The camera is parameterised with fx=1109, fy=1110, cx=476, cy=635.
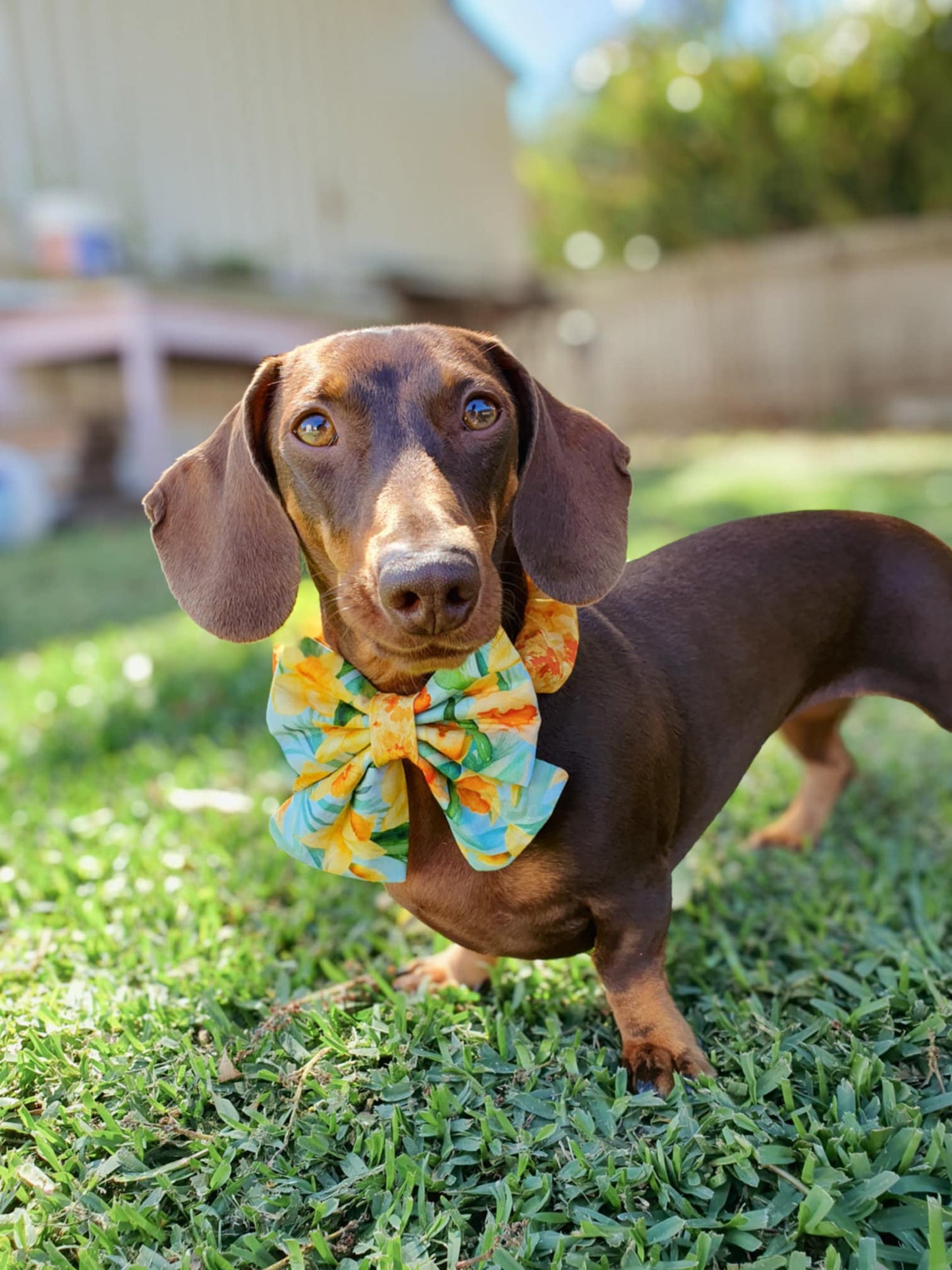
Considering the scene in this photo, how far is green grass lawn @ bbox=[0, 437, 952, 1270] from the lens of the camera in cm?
179

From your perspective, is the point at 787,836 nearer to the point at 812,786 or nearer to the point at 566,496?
the point at 812,786

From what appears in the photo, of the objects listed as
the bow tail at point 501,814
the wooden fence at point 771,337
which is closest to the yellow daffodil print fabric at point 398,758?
the bow tail at point 501,814

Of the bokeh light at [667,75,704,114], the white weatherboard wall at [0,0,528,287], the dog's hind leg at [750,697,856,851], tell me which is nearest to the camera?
the dog's hind leg at [750,697,856,851]

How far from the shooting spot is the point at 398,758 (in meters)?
2.10

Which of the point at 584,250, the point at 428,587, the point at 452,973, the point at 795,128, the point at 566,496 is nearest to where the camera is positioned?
the point at 428,587

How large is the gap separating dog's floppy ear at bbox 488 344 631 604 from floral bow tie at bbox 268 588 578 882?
10 centimetres

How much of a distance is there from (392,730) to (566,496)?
0.57 meters

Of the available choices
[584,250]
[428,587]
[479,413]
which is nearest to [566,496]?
[479,413]

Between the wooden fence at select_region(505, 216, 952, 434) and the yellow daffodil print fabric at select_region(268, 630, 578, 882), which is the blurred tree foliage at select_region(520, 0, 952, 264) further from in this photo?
the yellow daffodil print fabric at select_region(268, 630, 578, 882)

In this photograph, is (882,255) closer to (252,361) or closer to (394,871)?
(252,361)

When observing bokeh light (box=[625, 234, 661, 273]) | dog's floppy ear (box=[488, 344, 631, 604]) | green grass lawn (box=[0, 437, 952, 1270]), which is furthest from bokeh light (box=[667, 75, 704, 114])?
dog's floppy ear (box=[488, 344, 631, 604])

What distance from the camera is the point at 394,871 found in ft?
7.00

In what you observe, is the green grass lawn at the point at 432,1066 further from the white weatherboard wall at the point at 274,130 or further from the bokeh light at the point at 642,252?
the bokeh light at the point at 642,252

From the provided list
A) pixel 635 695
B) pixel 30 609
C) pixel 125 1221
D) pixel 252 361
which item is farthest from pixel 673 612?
pixel 252 361
